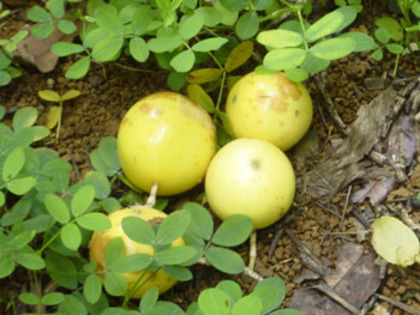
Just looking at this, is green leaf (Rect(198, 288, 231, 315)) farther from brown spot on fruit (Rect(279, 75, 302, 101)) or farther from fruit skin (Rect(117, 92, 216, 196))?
brown spot on fruit (Rect(279, 75, 302, 101))

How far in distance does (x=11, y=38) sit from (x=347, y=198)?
1368 mm

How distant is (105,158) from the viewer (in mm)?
2201

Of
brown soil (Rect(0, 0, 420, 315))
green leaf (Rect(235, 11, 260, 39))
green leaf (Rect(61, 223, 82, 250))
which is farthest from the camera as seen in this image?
green leaf (Rect(235, 11, 260, 39))

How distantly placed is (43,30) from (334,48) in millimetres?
1092

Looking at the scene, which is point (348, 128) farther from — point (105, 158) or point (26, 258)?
point (26, 258)

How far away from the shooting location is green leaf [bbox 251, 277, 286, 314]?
167 cm

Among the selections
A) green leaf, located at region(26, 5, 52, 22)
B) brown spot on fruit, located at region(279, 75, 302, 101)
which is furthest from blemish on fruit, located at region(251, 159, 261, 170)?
green leaf, located at region(26, 5, 52, 22)

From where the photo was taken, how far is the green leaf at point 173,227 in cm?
173

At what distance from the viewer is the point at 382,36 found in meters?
2.20

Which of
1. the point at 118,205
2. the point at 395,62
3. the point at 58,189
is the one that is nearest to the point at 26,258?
the point at 58,189

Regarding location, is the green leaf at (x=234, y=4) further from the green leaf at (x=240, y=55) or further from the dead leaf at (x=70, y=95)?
the dead leaf at (x=70, y=95)

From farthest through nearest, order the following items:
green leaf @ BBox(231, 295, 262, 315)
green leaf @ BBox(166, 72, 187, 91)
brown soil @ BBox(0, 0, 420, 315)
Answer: green leaf @ BBox(166, 72, 187, 91) → brown soil @ BBox(0, 0, 420, 315) → green leaf @ BBox(231, 295, 262, 315)

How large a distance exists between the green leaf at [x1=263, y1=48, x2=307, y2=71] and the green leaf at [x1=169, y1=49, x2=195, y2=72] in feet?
0.92

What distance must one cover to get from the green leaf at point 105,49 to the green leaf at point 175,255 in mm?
659
